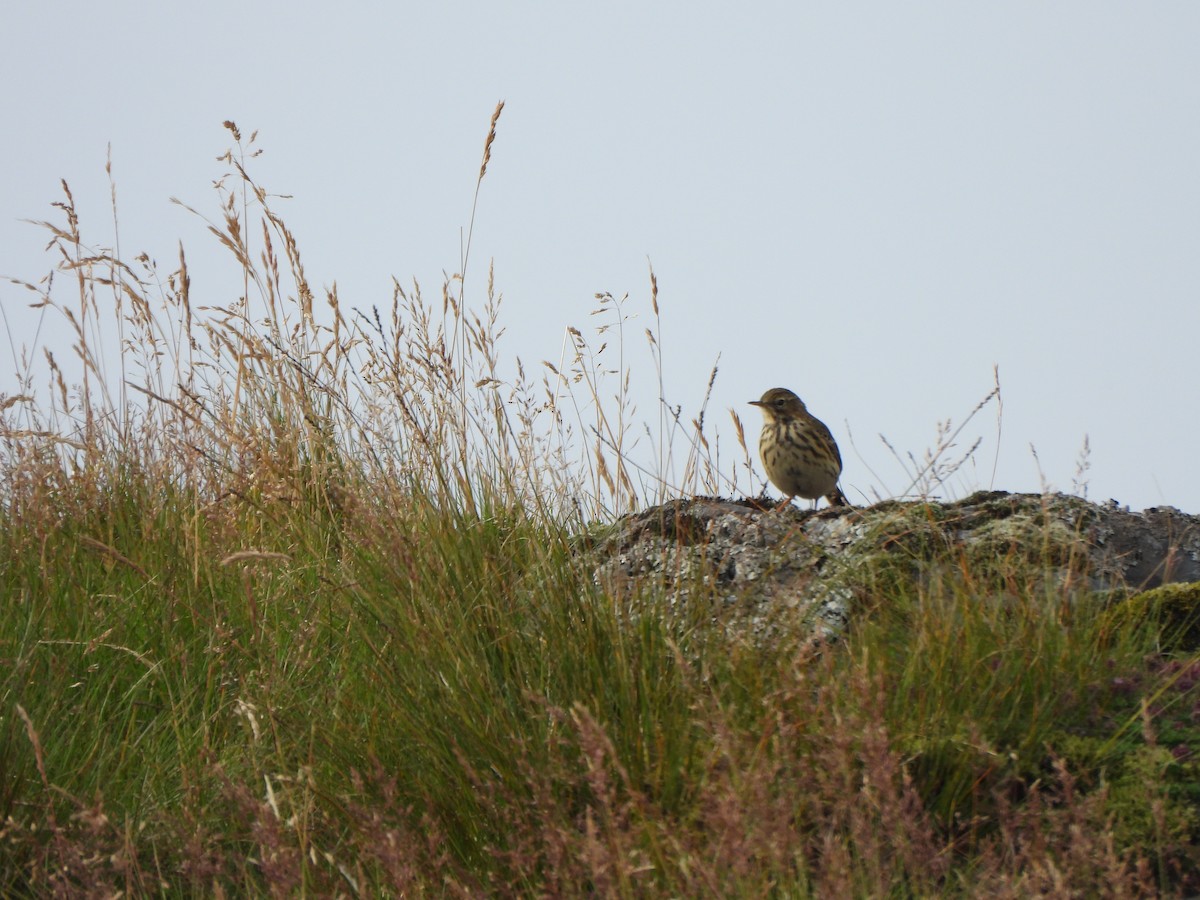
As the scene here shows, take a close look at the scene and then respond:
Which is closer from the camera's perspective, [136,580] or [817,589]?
[817,589]

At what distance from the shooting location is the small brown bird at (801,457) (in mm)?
5934

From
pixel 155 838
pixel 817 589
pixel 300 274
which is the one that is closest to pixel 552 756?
pixel 155 838

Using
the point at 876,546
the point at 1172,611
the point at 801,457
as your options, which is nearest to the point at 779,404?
the point at 801,457

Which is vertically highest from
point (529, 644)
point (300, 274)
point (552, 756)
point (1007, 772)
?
point (300, 274)

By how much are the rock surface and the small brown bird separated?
1057 mm

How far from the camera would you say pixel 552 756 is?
3096 mm

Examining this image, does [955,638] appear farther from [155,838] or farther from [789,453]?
[789,453]

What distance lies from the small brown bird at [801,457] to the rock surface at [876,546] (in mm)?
1057

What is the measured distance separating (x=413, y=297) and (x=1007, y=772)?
2.70m

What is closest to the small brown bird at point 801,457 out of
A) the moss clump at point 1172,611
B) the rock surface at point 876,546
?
the rock surface at point 876,546

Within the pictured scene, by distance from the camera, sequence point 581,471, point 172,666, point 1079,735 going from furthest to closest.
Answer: point 581,471 < point 172,666 < point 1079,735

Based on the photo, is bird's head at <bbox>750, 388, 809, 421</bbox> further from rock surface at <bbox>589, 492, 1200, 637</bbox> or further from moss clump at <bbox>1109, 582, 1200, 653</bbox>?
moss clump at <bbox>1109, 582, 1200, 653</bbox>

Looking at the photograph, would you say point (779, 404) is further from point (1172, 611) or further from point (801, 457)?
point (1172, 611)

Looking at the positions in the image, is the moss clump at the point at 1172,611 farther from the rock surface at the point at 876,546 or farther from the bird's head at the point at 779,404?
the bird's head at the point at 779,404
